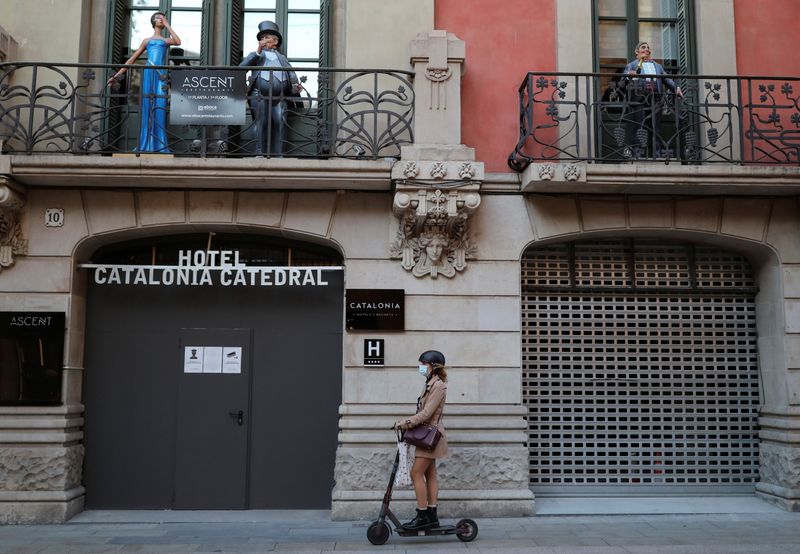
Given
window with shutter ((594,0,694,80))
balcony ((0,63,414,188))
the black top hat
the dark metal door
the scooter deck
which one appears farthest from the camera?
window with shutter ((594,0,694,80))

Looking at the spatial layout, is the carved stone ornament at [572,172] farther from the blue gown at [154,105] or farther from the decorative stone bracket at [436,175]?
the blue gown at [154,105]

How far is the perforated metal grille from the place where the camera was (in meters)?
10.3

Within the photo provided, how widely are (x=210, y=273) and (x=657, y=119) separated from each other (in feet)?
19.7

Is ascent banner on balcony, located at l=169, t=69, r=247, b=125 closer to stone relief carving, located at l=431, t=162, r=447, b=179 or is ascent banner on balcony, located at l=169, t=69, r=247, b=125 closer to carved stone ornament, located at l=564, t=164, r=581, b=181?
stone relief carving, located at l=431, t=162, r=447, b=179

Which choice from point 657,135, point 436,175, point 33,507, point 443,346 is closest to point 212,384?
point 33,507

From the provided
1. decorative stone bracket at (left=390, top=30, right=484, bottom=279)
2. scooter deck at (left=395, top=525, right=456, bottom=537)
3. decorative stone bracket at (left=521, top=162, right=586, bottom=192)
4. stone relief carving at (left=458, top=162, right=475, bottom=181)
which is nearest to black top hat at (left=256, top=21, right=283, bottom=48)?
decorative stone bracket at (left=390, top=30, right=484, bottom=279)

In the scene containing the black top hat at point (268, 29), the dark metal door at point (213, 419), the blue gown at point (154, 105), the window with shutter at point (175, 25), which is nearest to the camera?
the blue gown at point (154, 105)

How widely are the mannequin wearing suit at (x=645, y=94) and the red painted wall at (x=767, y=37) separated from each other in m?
1.20

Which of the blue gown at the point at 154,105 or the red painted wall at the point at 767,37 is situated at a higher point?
the red painted wall at the point at 767,37

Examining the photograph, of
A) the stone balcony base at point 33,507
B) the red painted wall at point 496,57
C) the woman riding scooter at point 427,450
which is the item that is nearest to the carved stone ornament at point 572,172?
the red painted wall at point 496,57

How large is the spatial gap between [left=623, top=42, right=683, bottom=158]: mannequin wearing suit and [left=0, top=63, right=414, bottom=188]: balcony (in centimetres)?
281

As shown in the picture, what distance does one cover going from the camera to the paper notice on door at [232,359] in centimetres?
1026

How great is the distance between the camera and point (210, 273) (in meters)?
10.4

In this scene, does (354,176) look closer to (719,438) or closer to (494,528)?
(494,528)
